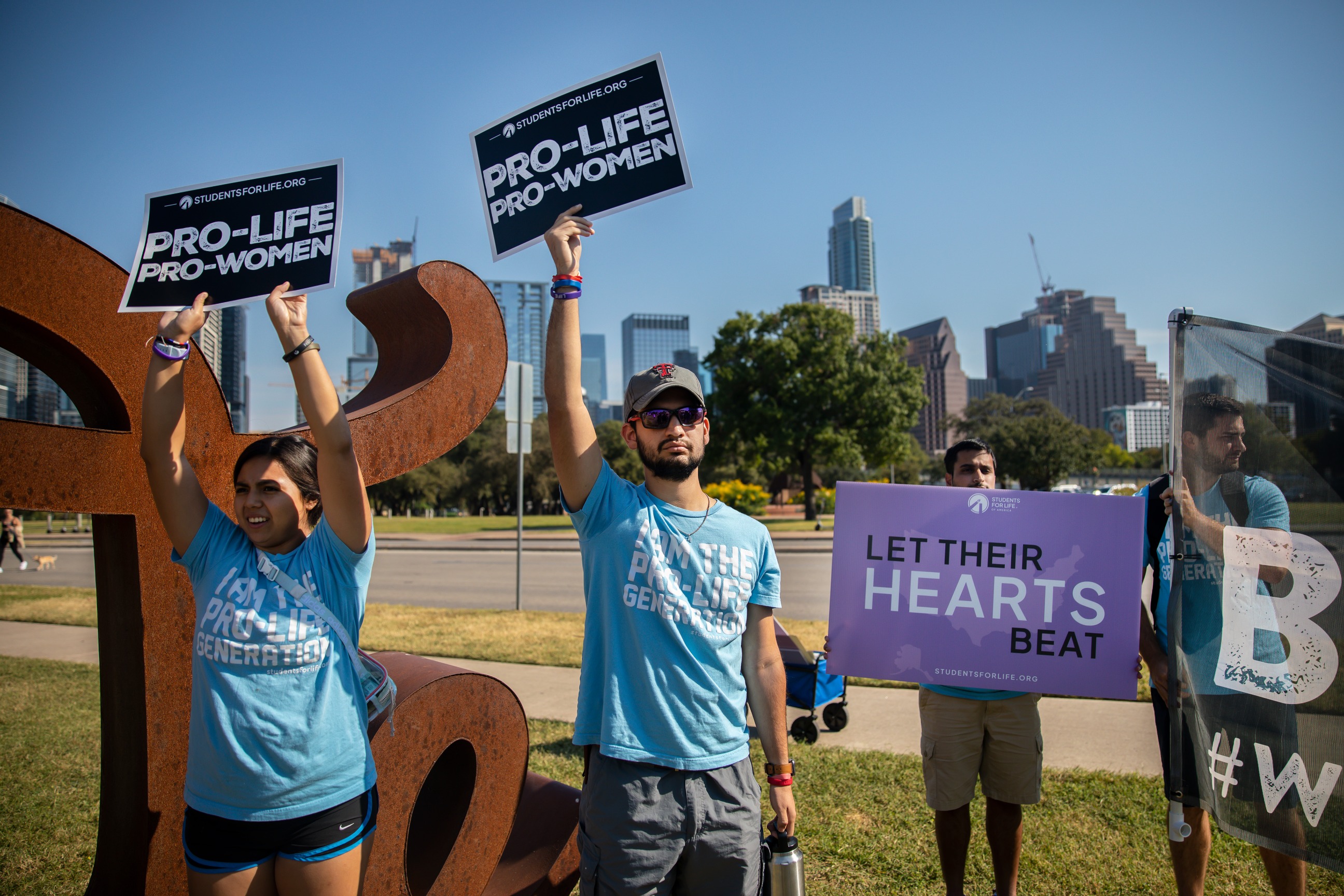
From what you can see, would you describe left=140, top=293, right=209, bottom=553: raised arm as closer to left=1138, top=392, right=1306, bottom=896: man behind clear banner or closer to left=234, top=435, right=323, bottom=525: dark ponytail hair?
left=234, top=435, right=323, bottom=525: dark ponytail hair

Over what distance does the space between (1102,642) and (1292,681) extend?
0.71m

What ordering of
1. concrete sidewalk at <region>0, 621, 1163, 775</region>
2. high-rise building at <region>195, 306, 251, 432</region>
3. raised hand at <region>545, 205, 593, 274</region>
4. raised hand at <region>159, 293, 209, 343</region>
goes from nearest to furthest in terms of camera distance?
raised hand at <region>159, 293, 209, 343</region> < raised hand at <region>545, 205, 593, 274</region> < concrete sidewalk at <region>0, 621, 1163, 775</region> < high-rise building at <region>195, 306, 251, 432</region>

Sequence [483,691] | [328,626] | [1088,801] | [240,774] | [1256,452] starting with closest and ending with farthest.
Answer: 1. [240,774]
2. [328,626]
3. [1256,452]
4. [483,691]
5. [1088,801]

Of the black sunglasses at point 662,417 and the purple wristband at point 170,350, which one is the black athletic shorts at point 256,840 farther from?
the black sunglasses at point 662,417

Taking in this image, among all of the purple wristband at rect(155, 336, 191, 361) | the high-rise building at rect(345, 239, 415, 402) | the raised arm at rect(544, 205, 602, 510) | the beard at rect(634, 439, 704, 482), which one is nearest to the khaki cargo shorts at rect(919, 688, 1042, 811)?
the beard at rect(634, 439, 704, 482)

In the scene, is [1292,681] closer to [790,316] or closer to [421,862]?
[421,862]

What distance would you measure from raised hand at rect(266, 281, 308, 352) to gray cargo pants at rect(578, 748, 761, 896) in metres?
1.48

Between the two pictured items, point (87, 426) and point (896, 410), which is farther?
point (896, 410)

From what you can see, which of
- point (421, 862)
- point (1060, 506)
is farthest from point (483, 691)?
point (1060, 506)

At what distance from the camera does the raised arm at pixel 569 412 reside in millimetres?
2227

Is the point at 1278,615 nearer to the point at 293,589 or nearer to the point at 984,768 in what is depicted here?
the point at 984,768

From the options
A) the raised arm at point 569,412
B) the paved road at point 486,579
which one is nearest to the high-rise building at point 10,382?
the raised arm at point 569,412

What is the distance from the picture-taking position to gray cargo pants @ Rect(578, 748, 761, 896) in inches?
82.4

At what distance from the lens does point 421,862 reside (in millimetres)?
3170
